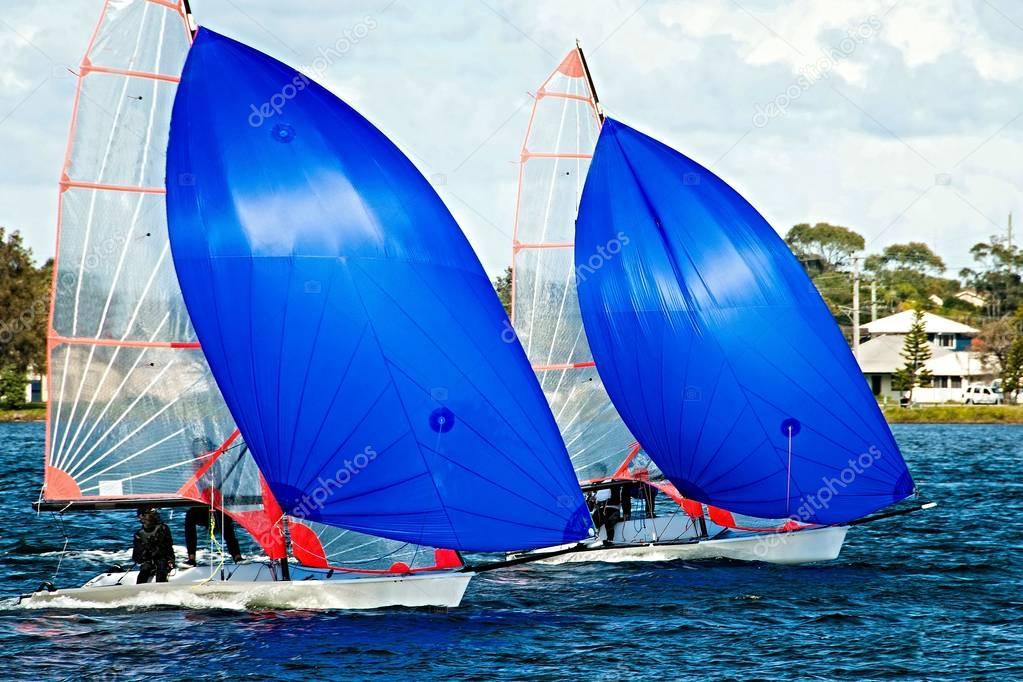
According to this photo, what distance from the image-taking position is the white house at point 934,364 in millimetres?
113438

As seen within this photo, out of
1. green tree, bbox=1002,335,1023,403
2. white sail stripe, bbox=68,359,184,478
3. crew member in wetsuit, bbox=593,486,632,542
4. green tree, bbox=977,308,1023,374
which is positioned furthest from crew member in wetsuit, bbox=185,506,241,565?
green tree, bbox=977,308,1023,374

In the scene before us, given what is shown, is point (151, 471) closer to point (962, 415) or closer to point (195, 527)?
point (195, 527)

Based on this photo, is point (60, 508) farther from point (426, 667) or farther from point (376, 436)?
point (426, 667)

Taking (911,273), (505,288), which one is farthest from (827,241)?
(505,288)

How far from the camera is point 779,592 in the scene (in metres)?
25.6

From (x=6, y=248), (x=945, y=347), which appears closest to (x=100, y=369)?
(x=6, y=248)

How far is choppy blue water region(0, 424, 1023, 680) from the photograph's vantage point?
1959 cm

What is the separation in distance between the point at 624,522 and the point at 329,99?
477 inches

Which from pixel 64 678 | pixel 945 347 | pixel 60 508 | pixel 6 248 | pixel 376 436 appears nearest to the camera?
pixel 64 678

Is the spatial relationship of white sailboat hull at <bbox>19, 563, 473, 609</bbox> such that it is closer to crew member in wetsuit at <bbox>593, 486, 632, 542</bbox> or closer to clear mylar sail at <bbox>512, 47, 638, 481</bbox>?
crew member in wetsuit at <bbox>593, 486, 632, 542</bbox>

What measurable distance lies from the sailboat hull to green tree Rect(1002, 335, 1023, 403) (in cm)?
7843

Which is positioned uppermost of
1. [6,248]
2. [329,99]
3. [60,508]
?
[6,248]

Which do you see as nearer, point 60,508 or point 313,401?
point 313,401

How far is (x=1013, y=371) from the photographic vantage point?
102 metres
